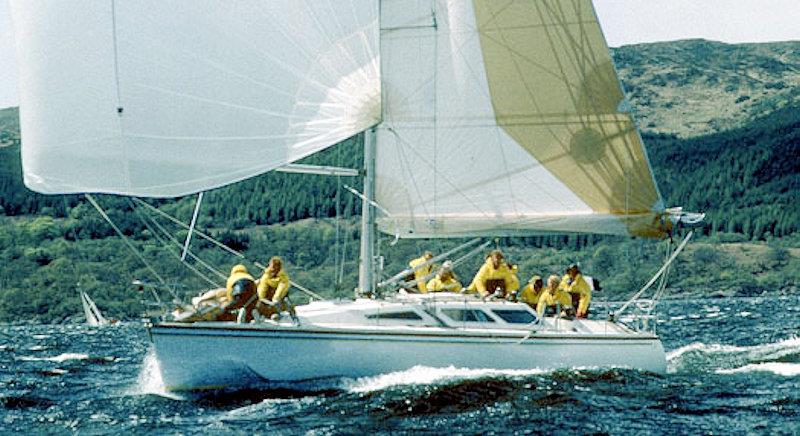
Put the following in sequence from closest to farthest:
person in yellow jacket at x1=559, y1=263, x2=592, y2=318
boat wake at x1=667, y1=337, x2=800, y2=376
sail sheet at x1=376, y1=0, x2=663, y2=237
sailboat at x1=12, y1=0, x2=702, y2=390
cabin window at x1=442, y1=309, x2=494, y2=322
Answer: sailboat at x1=12, y1=0, x2=702, y2=390, cabin window at x1=442, y1=309, x2=494, y2=322, sail sheet at x1=376, y1=0, x2=663, y2=237, person in yellow jacket at x1=559, y1=263, x2=592, y2=318, boat wake at x1=667, y1=337, x2=800, y2=376

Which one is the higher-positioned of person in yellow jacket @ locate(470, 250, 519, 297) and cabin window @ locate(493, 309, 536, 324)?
person in yellow jacket @ locate(470, 250, 519, 297)

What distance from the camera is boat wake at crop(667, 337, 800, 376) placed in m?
24.5

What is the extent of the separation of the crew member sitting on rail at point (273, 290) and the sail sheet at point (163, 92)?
2.84 metres

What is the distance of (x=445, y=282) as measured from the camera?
23797mm

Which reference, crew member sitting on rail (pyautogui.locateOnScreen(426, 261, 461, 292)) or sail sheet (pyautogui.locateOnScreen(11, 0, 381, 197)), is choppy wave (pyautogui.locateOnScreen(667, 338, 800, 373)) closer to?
crew member sitting on rail (pyautogui.locateOnScreen(426, 261, 461, 292))

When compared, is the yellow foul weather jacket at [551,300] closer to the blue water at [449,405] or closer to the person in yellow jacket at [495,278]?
the person in yellow jacket at [495,278]

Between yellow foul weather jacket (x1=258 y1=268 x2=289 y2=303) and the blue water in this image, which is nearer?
the blue water

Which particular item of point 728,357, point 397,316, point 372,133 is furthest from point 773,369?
point 372,133

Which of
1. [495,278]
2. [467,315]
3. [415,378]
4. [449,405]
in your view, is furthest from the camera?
[495,278]

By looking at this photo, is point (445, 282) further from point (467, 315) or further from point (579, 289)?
point (579, 289)

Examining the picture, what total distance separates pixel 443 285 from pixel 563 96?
14.4 feet

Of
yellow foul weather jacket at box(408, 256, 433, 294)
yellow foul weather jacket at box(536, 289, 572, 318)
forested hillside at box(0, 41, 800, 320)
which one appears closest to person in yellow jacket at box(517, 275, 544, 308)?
yellow foul weather jacket at box(536, 289, 572, 318)

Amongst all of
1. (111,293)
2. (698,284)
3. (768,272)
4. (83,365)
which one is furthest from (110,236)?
(83,365)

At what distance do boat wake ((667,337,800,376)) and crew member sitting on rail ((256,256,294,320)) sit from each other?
8.43 metres
